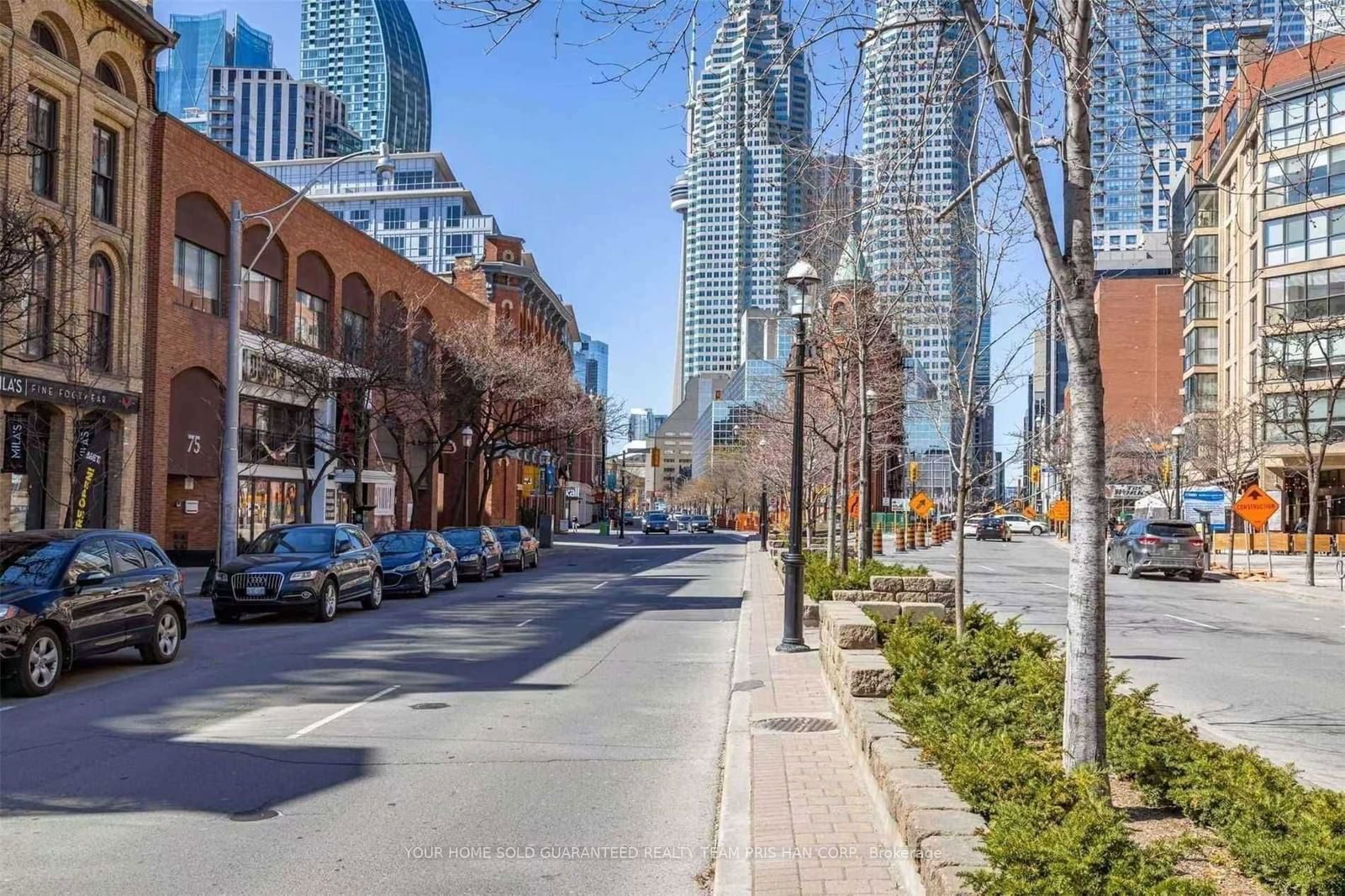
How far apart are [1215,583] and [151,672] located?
30.7 metres

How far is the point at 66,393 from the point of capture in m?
25.9

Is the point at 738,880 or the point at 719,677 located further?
the point at 719,677

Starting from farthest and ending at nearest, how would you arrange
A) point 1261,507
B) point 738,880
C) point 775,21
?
point 1261,507 < point 775,21 < point 738,880

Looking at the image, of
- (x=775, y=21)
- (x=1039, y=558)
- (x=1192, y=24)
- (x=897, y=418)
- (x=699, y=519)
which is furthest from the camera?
(x=699, y=519)

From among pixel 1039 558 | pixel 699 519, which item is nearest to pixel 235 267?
pixel 1039 558

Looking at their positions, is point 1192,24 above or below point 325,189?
below

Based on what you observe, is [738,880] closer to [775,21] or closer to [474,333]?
[775,21]

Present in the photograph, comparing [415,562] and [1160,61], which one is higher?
[1160,61]

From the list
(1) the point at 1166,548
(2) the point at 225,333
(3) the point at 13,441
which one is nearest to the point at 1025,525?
(1) the point at 1166,548

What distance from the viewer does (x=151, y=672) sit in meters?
12.8

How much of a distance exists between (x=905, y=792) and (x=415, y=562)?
69.6 feet

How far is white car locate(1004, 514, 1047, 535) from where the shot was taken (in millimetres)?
96562

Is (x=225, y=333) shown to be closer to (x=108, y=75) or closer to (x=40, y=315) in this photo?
(x=108, y=75)

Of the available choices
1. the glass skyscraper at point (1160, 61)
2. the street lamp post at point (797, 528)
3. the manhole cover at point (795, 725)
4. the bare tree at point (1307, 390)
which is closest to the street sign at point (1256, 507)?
the bare tree at point (1307, 390)
